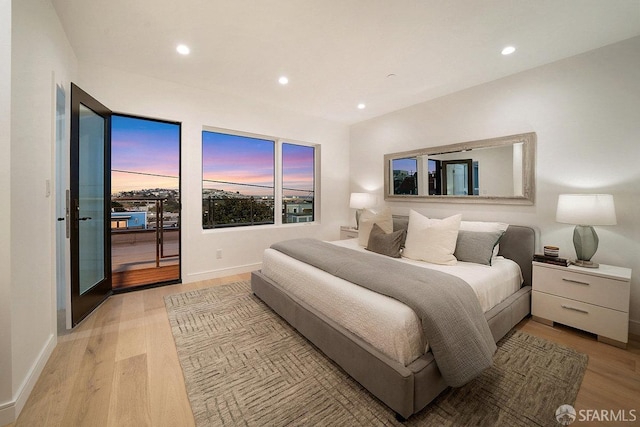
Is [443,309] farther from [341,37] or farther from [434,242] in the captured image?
[341,37]

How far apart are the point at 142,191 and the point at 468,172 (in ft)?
19.2

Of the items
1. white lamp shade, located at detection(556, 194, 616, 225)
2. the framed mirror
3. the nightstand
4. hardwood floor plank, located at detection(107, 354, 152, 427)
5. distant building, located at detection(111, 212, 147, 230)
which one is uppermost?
the framed mirror

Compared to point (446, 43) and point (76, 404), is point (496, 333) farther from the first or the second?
point (76, 404)

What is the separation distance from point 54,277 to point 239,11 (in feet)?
8.51

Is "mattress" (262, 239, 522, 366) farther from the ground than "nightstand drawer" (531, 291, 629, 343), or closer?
farther from the ground

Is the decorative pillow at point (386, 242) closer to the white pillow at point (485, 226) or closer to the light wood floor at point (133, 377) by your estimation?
the white pillow at point (485, 226)

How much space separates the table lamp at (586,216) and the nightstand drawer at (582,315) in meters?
0.38

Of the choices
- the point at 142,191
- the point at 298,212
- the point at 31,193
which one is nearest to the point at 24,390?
the point at 31,193

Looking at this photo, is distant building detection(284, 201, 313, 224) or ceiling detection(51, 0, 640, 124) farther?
distant building detection(284, 201, 313, 224)

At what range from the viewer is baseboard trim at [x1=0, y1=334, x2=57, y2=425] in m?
1.38

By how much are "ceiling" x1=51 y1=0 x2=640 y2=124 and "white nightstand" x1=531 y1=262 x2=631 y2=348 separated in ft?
6.83

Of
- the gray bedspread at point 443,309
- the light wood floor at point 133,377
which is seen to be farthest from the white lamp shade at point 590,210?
the gray bedspread at point 443,309

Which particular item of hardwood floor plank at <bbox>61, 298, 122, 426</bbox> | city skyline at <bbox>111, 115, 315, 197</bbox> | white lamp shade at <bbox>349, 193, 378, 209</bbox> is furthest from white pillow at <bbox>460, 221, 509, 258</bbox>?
hardwood floor plank at <bbox>61, 298, 122, 426</bbox>

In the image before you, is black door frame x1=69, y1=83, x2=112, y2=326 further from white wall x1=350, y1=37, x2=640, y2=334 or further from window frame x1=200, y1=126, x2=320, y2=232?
white wall x1=350, y1=37, x2=640, y2=334
